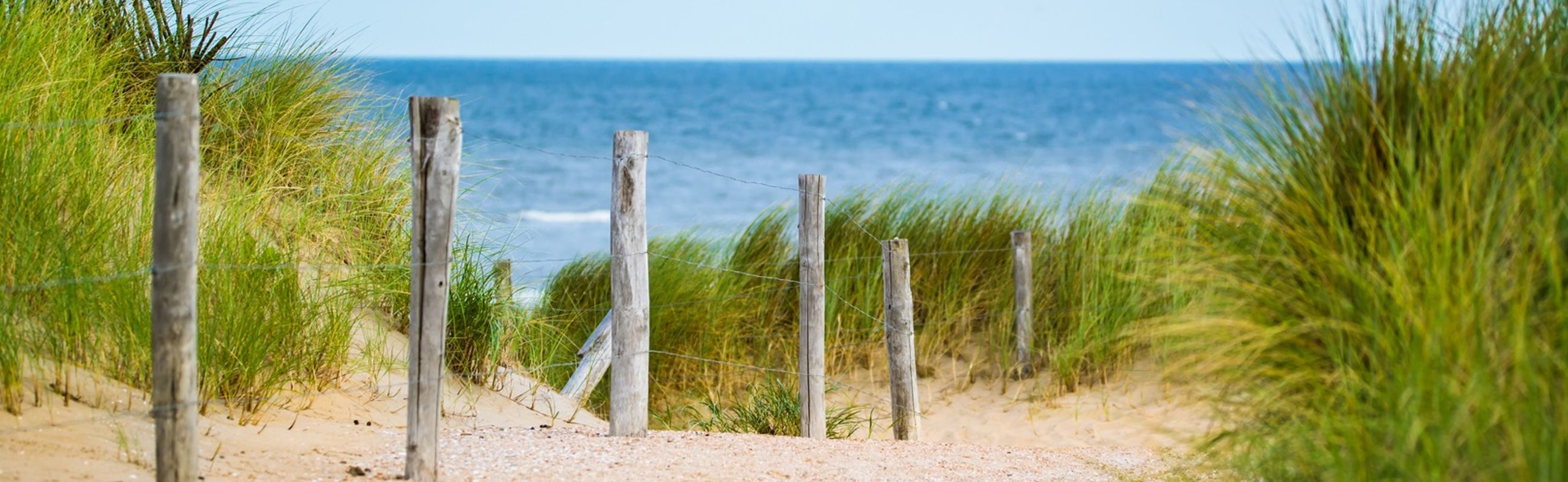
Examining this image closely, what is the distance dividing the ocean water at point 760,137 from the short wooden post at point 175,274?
1421 millimetres

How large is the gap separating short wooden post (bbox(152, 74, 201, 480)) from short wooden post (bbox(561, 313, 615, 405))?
284 centimetres

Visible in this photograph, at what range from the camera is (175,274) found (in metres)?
3.21

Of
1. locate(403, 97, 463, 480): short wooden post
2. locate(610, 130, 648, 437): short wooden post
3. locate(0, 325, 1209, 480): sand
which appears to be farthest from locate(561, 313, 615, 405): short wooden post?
locate(403, 97, 463, 480): short wooden post

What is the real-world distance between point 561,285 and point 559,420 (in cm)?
197

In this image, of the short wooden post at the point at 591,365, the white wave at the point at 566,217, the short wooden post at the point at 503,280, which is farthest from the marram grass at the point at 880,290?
the white wave at the point at 566,217

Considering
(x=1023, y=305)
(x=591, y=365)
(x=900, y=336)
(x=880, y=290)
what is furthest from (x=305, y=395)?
(x=1023, y=305)

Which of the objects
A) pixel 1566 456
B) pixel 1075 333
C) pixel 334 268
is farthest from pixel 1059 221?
pixel 1566 456

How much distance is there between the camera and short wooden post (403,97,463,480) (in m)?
3.76

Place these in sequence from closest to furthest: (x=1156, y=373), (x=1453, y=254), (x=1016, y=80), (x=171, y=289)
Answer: (x=1453, y=254) < (x=171, y=289) < (x=1156, y=373) < (x=1016, y=80)

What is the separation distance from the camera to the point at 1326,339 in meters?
2.82

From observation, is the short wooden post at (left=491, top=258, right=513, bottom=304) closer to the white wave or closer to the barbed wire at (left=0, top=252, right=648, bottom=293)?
the barbed wire at (left=0, top=252, right=648, bottom=293)

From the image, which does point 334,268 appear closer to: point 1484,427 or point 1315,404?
point 1315,404

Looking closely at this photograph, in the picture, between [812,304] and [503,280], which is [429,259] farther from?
[503,280]

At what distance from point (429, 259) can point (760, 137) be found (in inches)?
1273
